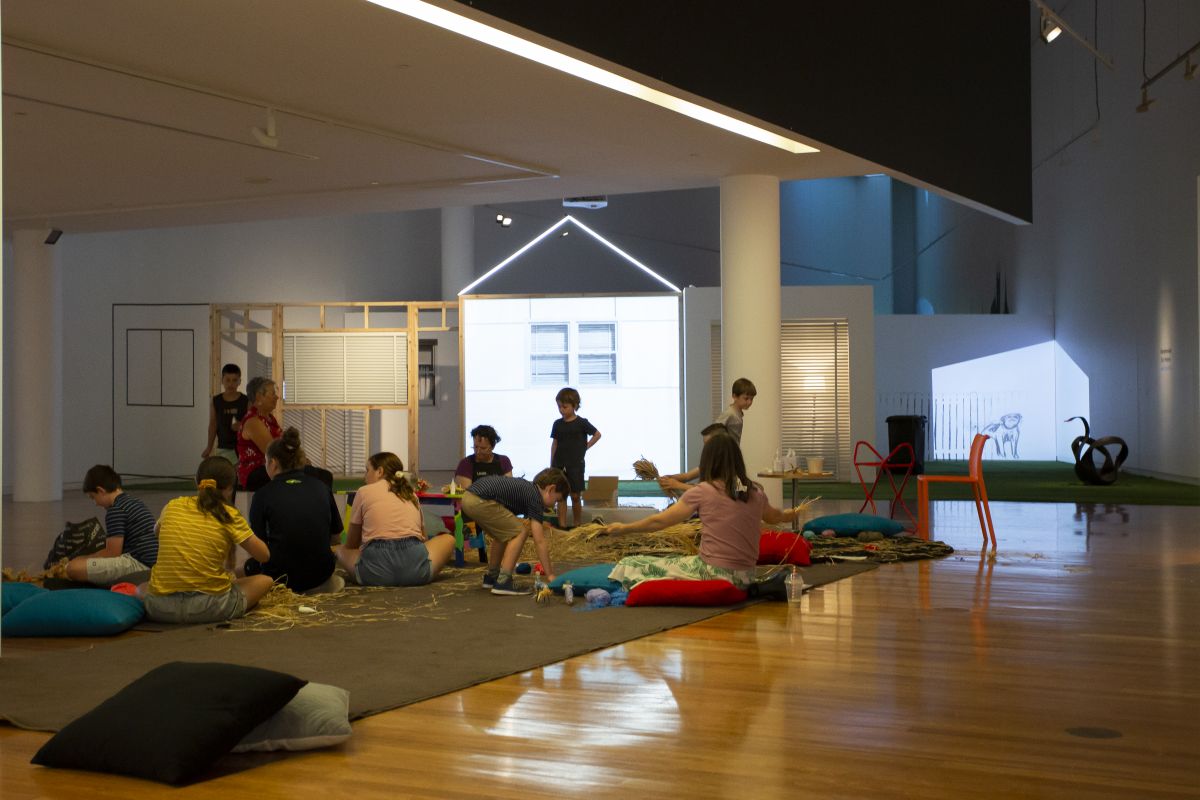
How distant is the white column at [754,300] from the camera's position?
439 inches

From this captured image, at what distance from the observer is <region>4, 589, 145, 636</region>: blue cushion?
20.1ft

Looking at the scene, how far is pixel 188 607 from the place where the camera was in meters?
6.27

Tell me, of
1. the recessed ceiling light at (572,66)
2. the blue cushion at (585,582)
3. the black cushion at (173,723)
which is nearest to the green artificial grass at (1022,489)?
the recessed ceiling light at (572,66)

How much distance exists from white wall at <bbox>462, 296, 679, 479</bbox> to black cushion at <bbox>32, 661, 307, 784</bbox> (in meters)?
12.1

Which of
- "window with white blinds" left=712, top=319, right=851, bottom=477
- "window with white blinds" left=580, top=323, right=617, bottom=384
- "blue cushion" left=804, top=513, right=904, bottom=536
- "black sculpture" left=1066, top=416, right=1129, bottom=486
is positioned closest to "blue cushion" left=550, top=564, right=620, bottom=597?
"blue cushion" left=804, top=513, right=904, bottom=536

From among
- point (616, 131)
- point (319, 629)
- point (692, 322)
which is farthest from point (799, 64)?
point (692, 322)

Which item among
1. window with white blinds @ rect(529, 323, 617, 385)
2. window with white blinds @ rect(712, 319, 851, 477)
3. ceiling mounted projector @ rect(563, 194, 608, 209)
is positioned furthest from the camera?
ceiling mounted projector @ rect(563, 194, 608, 209)

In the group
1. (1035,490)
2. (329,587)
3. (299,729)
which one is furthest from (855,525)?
(299,729)

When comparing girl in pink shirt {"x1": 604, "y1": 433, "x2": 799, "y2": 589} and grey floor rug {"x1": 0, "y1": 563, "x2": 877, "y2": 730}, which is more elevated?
girl in pink shirt {"x1": 604, "y1": 433, "x2": 799, "y2": 589}

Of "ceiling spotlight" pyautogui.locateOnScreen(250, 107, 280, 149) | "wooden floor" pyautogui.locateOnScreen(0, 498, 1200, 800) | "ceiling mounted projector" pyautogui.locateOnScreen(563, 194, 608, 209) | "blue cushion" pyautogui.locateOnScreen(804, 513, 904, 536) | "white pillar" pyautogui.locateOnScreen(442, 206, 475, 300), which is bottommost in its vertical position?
"wooden floor" pyautogui.locateOnScreen(0, 498, 1200, 800)

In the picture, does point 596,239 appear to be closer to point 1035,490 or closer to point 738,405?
point 1035,490

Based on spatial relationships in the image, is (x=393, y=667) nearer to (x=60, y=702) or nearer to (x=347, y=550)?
(x=60, y=702)

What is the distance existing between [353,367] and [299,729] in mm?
13651

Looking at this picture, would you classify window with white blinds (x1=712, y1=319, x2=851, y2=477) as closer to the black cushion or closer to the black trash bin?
the black trash bin
